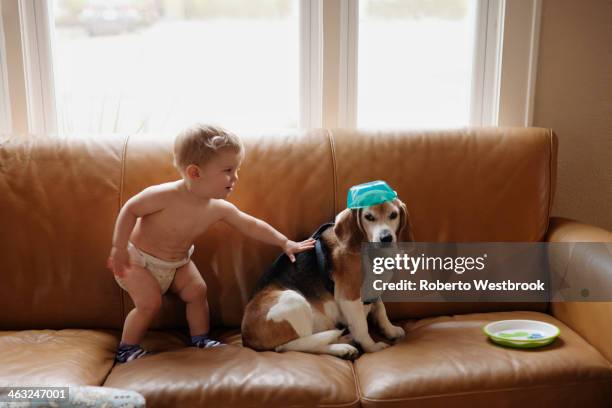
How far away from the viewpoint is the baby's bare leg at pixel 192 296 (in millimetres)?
1979

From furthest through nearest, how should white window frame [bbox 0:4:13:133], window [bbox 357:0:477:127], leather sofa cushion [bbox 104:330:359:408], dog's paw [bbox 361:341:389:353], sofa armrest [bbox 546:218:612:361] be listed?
window [bbox 357:0:477:127] < white window frame [bbox 0:4:13:133] < dog's paw [bbox 361:341:389:353] < sofa armrest [bbox 546:218:612:361] < leather sofa cushion [bbox 104:330:359:408]

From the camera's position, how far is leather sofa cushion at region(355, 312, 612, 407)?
1598mm

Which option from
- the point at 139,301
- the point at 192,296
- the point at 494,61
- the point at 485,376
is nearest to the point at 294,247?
the point at 192,296

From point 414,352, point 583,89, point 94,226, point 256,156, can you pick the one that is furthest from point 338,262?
point 583,89

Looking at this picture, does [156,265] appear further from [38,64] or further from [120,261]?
[38,64]

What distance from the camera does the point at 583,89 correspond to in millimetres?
2557

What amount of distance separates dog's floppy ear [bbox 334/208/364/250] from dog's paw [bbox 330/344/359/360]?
296 mm

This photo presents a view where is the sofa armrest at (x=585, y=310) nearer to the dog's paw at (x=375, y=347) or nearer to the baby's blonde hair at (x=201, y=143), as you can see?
the dog's paw at (x=375, y=347)

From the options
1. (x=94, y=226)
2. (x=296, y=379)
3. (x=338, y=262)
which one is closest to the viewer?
(x=296, y=379)

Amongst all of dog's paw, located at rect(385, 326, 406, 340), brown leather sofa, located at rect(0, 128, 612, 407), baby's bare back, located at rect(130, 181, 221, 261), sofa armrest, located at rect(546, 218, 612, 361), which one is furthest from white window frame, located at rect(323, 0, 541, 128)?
dog's paw, located at rect(385, 326, 406, 340)

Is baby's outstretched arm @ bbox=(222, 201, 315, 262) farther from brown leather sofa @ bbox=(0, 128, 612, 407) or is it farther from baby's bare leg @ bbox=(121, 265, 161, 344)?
baby's bare leg @ bbox=(121, 265, 161, 344)

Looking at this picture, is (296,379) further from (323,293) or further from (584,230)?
(584,230)

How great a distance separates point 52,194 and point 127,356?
0.62 meters

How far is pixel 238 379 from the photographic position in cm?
162
